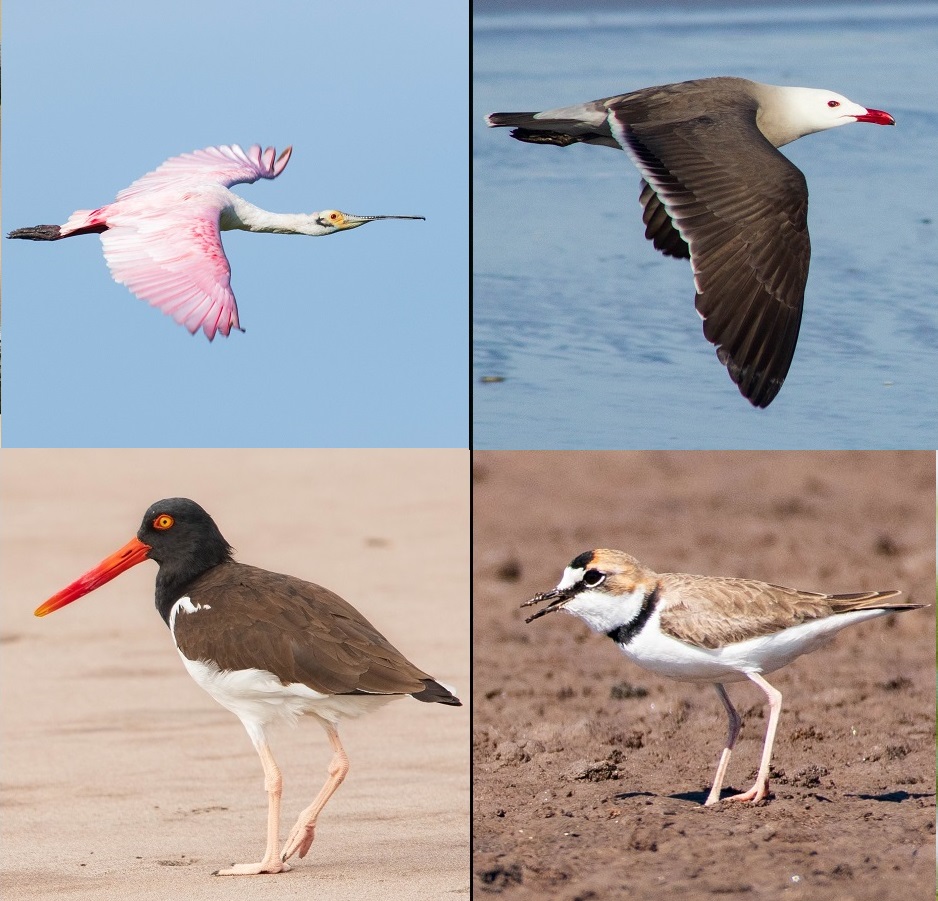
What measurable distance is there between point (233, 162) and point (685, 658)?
2922 millimetres

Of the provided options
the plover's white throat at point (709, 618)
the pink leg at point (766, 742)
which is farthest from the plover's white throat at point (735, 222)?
the pink leg at point (766, 742)

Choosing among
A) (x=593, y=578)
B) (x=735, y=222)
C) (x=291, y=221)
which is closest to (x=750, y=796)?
(x=593, y=578)

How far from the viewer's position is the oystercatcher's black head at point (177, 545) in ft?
16.6

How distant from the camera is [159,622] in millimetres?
8086

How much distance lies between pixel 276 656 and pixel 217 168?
2.41 meters

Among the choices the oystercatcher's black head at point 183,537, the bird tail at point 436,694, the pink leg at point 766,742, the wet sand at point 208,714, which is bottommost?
the wet sand at point 208,714

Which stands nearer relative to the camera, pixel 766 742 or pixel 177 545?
pixel 766 742

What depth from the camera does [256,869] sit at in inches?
188

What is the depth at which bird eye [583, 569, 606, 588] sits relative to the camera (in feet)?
16.0

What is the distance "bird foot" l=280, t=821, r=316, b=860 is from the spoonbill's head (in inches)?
95.9

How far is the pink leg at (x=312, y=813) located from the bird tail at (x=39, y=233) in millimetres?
2282

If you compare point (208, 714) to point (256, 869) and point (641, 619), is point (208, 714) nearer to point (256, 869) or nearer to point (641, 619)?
point (256, 869)

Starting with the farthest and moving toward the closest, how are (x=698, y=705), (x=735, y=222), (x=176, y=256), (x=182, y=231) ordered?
(x=698, y=705) < (x=182, y=231) < (x=176, y=256) < (x=735, y=222)

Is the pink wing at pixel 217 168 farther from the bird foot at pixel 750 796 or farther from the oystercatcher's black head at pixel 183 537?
the bird foot at pixel 750 796
